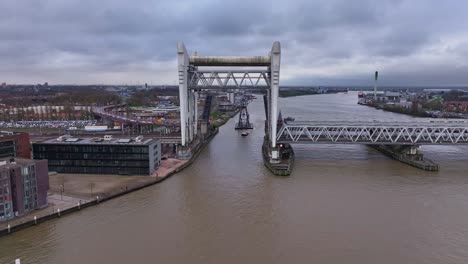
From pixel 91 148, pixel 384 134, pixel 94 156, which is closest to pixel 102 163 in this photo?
pixel 94 156

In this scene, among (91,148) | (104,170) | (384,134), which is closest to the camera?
(91,148)

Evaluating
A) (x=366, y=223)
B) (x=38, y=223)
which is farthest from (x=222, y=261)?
(x=38, y=223)

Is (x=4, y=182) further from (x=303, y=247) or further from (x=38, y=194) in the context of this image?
(x=303, y=247)

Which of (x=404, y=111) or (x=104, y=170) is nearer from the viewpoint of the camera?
(x=104, y=170)

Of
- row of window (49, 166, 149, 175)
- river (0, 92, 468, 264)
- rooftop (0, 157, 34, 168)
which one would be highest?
rooftop (0, 157, 34, 168)

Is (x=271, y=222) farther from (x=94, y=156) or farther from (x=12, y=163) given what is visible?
(x=94, y=156)

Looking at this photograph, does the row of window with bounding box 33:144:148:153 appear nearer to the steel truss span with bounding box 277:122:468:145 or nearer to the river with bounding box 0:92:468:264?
the river with bounding box 0:92:468:264

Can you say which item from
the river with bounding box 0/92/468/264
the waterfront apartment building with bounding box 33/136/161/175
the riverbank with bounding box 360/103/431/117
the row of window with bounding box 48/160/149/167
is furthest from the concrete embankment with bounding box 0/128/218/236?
the riverbank with bounding box 360/103/431/117
